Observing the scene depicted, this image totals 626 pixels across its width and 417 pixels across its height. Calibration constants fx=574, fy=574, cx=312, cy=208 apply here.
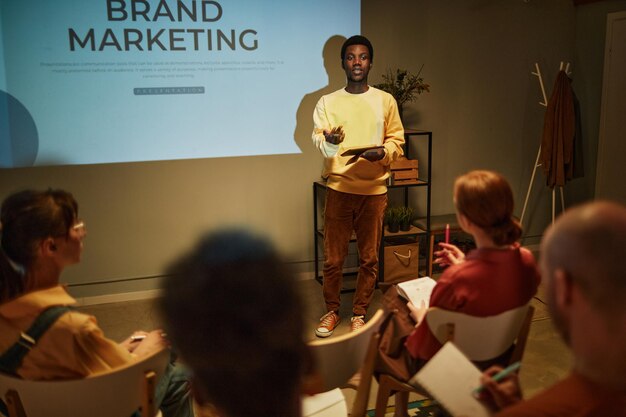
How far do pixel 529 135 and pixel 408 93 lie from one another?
4.22 ft

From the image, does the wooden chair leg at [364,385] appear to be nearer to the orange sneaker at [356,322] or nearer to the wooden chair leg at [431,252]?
the orange sneaker at [356,322]

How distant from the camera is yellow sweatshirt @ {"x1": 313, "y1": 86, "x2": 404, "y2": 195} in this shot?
329 centimetres

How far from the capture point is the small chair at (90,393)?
1.44 meters

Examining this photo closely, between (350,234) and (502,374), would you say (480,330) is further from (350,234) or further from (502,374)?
(350,234)

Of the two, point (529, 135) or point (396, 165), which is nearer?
point (396, 165)

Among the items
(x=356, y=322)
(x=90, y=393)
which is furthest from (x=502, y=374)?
(x=356, y=322)

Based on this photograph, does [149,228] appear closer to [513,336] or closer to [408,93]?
[408,93]

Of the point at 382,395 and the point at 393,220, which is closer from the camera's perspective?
the point at 382,395

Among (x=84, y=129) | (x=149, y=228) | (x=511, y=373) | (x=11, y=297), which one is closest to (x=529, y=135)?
(x=149, y=228)

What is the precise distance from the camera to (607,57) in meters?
4.43

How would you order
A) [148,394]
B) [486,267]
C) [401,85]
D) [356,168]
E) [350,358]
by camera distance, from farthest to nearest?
[401,85]
[356,168]
[486,267]
[350,358]
[148,394]

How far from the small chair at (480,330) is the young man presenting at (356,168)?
5.05ft

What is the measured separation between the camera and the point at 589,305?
98 cm

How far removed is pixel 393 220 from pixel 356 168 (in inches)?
35.6
